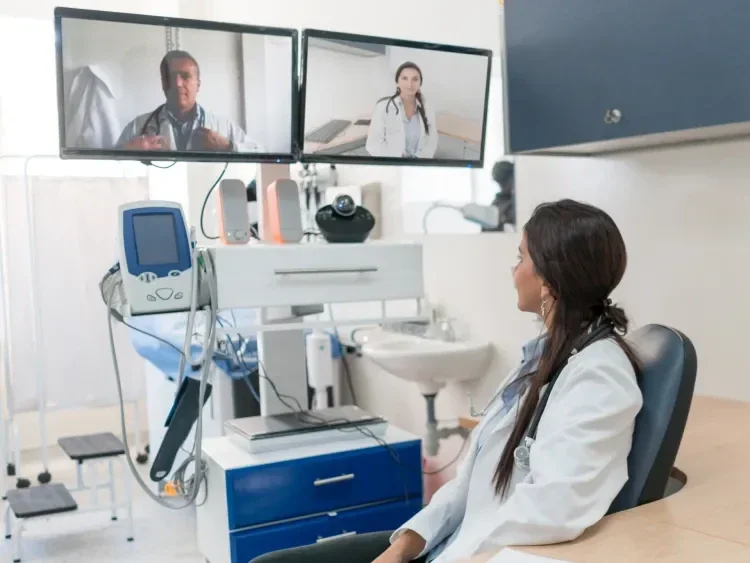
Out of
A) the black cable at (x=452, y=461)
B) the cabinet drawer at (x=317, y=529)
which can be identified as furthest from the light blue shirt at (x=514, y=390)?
the black cable at (x=452, y=461)

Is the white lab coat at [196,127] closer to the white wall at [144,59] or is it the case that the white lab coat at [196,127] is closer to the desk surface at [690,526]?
the white wall at [144,59]

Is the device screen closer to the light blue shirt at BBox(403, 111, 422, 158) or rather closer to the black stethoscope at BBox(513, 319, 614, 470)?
the light blue shirt at BBox(403, 111, 422, 158)

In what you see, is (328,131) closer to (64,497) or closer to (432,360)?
(432,360)

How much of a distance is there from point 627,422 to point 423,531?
48 cm

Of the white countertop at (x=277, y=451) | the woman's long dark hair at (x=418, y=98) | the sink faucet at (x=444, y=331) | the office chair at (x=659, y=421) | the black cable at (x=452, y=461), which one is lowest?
the black cable at (x=452, y=461)

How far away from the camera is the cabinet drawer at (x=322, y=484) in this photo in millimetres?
2236

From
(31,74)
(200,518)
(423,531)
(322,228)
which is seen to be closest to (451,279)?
(322,228)

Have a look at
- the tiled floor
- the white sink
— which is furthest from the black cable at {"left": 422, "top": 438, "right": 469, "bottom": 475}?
the tiled floor

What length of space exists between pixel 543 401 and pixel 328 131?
3.78ft

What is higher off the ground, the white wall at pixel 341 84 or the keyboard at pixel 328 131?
the white wall at pixel 341 84

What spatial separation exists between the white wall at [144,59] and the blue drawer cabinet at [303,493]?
0.97 m

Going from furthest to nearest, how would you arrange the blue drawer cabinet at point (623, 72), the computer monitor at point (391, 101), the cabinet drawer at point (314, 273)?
the computer monitor at point (391, 101) → the cabinet drawer at point (314, 273) → the blue drawer cabinet at point (623, 72)

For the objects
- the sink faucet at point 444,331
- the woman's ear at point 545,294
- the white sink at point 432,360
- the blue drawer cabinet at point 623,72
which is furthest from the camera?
the sink faucet at point 444,331

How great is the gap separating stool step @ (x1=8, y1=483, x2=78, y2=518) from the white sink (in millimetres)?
1415
